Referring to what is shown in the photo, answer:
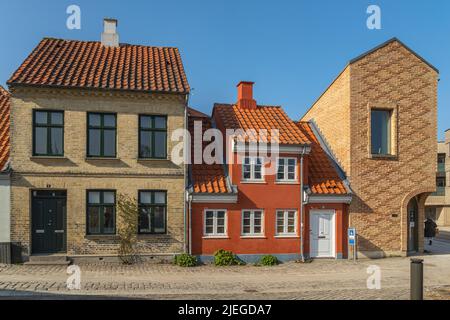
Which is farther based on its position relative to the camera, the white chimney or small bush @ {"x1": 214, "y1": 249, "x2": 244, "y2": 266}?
the white chimney

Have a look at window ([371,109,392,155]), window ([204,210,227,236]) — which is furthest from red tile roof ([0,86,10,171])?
window ([371,109,392,155])

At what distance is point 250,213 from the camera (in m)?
16.7

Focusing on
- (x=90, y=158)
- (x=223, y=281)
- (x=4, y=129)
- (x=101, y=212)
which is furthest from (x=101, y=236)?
(x=4, y=129)

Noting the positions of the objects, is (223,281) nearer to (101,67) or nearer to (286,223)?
(286,223)

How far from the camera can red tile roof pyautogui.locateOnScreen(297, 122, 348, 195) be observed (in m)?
17.3

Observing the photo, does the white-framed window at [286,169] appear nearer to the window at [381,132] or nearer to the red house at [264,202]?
the red house at [264,202]

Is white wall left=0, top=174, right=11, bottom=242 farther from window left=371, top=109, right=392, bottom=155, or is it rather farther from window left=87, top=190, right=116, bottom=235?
window left=371, top=109, right=392, bottom=155

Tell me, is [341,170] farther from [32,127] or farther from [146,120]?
[32,127]

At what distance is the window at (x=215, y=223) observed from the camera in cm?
1634

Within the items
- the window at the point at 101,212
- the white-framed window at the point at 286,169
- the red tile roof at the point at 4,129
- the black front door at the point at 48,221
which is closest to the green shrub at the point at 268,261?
the white-framed window at the point at 286,169

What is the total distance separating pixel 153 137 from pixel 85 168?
2892mm

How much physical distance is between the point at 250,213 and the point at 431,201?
34.0 m

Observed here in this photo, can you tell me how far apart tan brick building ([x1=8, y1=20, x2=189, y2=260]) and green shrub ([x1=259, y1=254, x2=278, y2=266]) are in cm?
330
